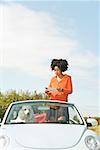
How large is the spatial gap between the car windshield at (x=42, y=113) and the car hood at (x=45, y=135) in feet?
1.25

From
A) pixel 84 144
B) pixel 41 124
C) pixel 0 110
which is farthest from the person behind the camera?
pixel 0 110

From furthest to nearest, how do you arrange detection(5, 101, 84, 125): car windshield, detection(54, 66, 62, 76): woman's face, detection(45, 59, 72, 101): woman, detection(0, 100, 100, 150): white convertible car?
1. detection(54, 66, 62, 76): woman's face
2. detection(45, 59, 72, 101): woman
3. detection(5, 101, 84, 125): car windshield
4. detection(0, 100, 100, 150): white convertible car

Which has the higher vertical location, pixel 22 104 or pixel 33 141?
pixel 22 104

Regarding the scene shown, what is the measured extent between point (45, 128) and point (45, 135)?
25 cm

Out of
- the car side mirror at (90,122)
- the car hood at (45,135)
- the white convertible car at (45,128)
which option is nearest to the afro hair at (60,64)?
the white convertible car at (45,128)

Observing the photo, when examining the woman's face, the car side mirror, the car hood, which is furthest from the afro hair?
the car hood

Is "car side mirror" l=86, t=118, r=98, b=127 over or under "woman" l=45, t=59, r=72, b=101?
under

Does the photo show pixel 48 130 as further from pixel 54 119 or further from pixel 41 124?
pixel 54 119

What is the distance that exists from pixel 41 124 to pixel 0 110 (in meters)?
16.8

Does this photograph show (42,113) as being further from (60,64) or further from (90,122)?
(60,64)

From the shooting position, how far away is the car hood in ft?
21.1

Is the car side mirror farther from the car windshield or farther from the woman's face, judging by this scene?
the woman's face

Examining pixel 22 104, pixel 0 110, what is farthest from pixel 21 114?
pixel 0 110

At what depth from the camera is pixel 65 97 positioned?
9406 mm
